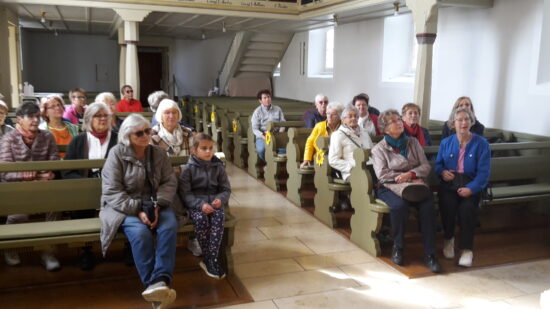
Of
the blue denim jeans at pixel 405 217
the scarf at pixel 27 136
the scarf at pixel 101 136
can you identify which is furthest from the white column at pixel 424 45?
the scarf at pixel 27 136

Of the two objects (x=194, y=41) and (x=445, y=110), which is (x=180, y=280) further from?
(x=194, y=41)

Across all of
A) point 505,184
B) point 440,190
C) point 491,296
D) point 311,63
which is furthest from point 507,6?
point 311,63

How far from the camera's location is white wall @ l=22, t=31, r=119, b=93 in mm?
15727

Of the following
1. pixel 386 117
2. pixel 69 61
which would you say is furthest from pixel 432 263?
pixel 69 61

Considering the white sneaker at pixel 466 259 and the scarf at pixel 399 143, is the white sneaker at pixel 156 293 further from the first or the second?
the white sneaker at pixel 466 259

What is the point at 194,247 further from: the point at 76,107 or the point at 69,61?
Answer: the point at 69,61

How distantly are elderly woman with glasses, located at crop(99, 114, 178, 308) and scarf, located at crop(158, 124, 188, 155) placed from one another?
756 mm

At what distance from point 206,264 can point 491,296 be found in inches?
79.9

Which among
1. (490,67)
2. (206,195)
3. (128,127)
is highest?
(490,67)

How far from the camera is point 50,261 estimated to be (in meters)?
3.64

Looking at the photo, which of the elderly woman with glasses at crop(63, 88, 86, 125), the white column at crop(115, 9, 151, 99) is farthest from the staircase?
the elderly woman with glasses at crop(63, 88, 86, 125)

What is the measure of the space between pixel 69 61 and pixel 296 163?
43.2 feet

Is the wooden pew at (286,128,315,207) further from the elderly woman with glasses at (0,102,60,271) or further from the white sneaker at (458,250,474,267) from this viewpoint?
the elderly woman with glasses at (0,102,60,271)

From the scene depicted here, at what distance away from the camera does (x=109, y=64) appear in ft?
54.6
